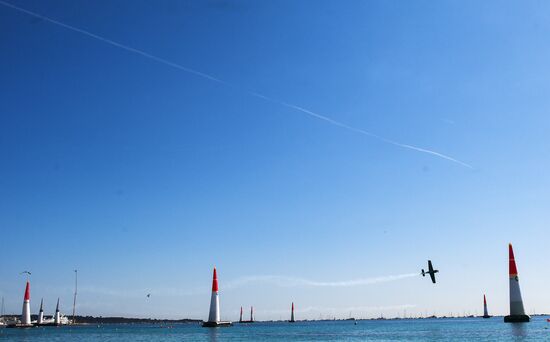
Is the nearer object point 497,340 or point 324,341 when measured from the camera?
point 497,340

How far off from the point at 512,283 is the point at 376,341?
2657cm

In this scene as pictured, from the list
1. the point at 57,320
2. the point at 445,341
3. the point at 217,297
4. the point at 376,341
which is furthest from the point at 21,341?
the point at 57,320

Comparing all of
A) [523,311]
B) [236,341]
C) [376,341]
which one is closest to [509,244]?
[523,311]

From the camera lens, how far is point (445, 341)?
71500 mm

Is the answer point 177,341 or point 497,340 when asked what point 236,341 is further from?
point 497,340

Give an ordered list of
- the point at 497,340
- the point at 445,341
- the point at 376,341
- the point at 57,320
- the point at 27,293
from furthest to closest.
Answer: the point at 57,320
the point at 27,293
the point at 376,341
the point at 445,341
the point at 497,340

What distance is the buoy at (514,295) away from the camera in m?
84.8

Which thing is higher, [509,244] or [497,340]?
[509,244]

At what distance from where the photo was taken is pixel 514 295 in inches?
3415

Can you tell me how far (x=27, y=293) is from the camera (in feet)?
370

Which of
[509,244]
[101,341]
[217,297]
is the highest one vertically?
[509,244]

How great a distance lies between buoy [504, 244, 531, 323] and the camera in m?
84.8

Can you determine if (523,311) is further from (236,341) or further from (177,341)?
(177,341)

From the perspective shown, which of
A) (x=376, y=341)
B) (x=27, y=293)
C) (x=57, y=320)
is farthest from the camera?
(x=57, y=320)
